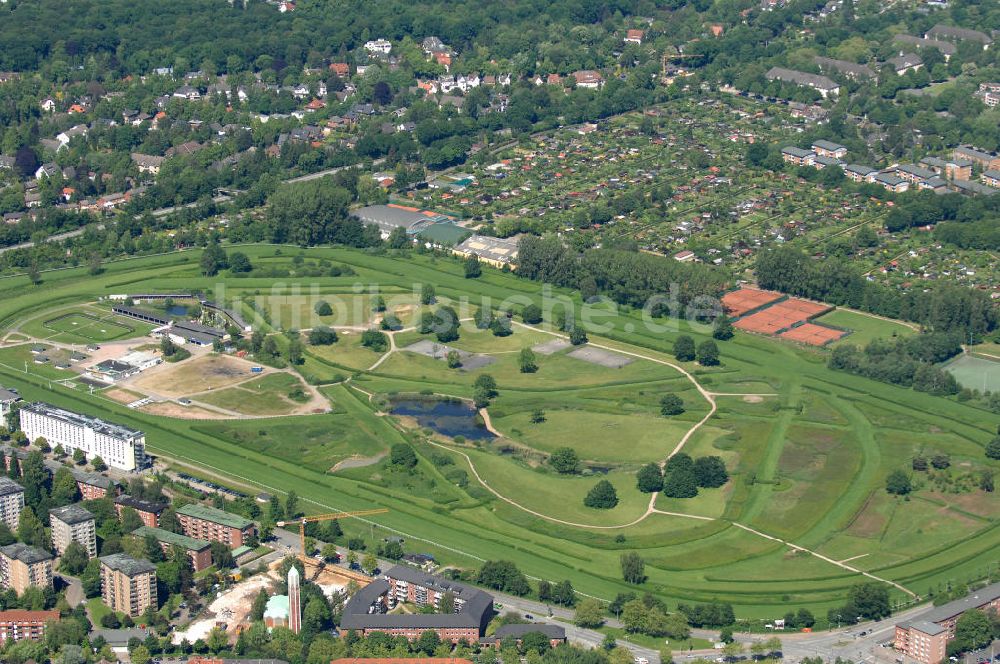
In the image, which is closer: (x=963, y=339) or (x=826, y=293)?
(x=963, y=339)

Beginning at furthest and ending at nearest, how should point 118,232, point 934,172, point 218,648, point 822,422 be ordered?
point 934,172
point 118,232
point 822,422
point 218,648

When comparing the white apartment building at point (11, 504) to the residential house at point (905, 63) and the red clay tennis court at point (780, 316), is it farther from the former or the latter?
the residential house at point (905, 63)

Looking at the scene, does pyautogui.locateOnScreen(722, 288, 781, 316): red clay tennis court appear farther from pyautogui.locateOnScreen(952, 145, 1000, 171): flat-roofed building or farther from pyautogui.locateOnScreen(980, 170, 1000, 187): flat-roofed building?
pyautogui.locateOnScreen(952, 145, 1000, 171): flat-roofed building

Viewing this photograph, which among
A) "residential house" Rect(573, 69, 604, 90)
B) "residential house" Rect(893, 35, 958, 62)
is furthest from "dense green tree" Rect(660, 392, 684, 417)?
"residential house" Rect(893, 35, 958, 62)

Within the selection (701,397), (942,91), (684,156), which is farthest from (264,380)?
(942,91)

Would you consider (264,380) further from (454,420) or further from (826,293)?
(826,293)

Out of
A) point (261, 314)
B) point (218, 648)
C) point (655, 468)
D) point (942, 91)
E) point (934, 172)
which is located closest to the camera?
point (218, 648)

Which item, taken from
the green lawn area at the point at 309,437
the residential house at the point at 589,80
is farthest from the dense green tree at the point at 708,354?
the residential house at the point at 589,80
